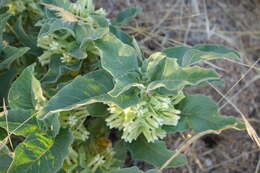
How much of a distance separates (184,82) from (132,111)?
185mm

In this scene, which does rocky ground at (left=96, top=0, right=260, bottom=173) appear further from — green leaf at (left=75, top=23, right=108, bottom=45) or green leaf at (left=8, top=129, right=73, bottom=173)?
green leaf at (left=8, top=129, right=73, bottom=173)

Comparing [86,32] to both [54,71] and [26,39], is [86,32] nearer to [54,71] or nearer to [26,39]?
[54,71]

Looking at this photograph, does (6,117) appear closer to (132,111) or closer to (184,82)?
(132,111)

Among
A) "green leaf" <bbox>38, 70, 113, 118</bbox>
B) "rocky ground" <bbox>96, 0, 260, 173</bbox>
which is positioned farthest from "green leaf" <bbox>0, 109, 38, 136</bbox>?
"rocky ground" <bbox>96, 0, 260, 173</bbox>

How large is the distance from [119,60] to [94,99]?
0.14 metres

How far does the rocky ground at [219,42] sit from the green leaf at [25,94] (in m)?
0.63

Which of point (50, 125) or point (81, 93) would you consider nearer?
point (81, 93)

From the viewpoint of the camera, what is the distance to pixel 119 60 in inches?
40.9

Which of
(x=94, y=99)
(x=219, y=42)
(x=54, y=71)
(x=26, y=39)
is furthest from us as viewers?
(x=219, y=42)

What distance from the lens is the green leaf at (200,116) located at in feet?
3.46

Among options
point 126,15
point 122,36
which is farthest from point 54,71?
point 126,15

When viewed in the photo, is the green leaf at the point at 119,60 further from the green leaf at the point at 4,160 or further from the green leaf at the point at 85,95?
the green leaf at the point at 4,160

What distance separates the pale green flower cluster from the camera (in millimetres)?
1051

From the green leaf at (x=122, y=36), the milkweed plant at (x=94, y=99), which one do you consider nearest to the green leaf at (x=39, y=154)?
the milkweed plant at (x=94, y=99)
